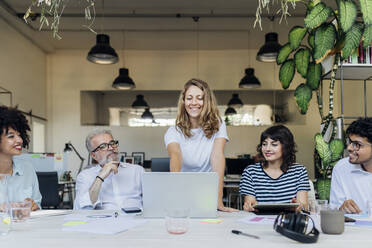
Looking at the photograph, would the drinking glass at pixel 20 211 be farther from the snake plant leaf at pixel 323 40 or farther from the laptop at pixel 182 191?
the snake plant leaf at pixel 323 40

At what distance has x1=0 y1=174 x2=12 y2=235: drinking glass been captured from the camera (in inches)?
53.6

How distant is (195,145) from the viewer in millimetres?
2309

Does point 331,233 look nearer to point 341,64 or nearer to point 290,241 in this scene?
point 290,241

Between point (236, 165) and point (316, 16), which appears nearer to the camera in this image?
point (316, 16)

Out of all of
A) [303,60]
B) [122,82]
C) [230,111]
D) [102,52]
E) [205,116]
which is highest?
[102,52]

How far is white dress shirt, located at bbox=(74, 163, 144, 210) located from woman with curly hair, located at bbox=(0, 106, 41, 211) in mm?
286

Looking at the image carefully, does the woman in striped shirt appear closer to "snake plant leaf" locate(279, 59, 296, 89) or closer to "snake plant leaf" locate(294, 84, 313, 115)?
"snake plant leaf" locate(294, 84, 313, 115)

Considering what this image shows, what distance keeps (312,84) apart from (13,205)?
264cm

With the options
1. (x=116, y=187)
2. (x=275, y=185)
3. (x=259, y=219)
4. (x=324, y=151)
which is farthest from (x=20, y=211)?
(x=324, y=151)

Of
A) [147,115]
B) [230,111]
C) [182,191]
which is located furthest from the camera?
[147,115]

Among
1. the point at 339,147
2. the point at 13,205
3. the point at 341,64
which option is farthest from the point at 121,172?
the point at 341,64

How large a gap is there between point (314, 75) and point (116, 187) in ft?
6.71

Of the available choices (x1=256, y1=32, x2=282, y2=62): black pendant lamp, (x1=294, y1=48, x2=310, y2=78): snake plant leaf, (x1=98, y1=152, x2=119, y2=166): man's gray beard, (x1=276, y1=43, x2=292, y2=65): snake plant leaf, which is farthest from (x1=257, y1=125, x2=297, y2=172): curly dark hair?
(x1=256, y1=32, x2=282, y2=62): black pendant lamp

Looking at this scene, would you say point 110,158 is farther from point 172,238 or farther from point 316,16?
point 316,16
